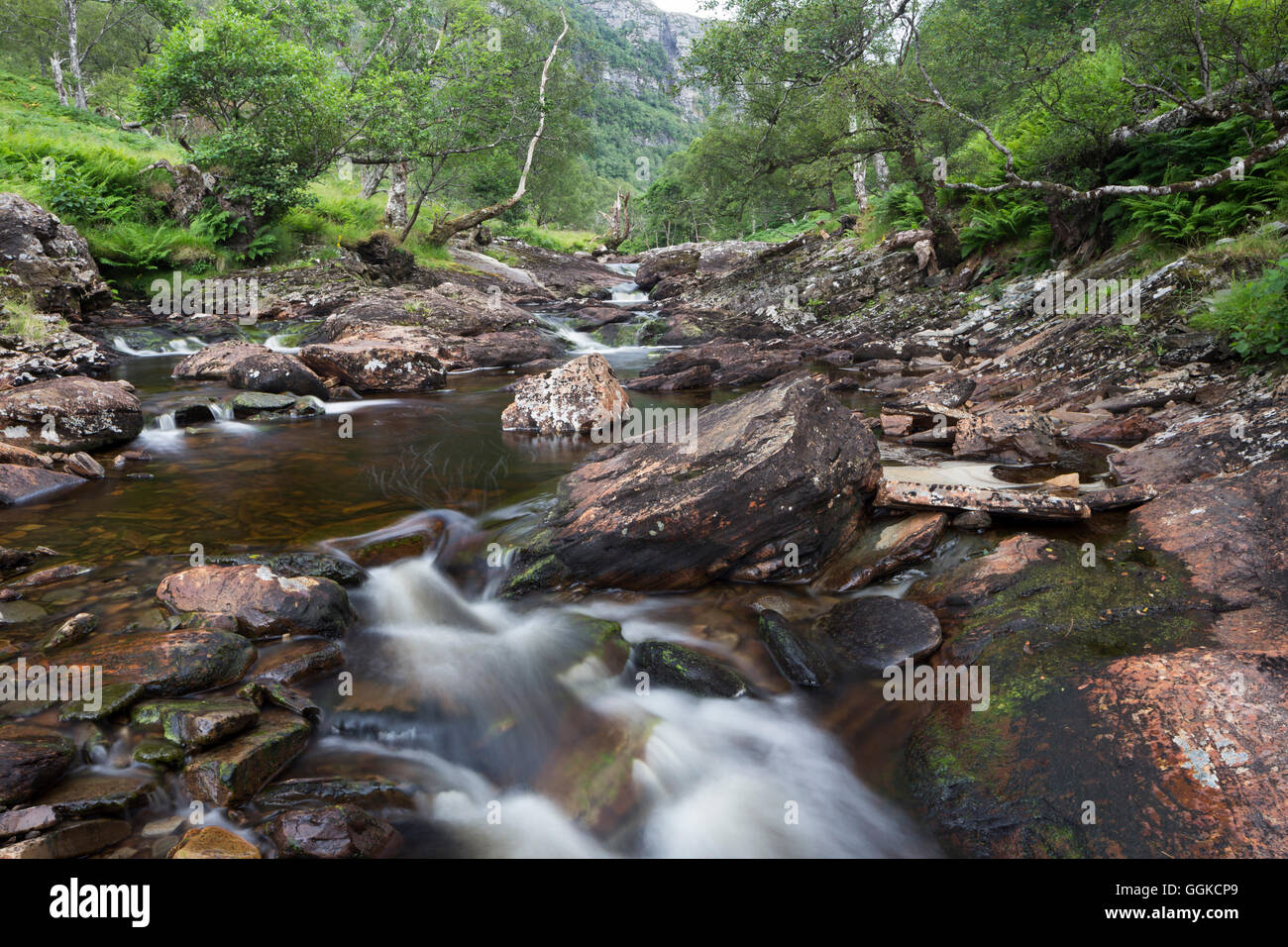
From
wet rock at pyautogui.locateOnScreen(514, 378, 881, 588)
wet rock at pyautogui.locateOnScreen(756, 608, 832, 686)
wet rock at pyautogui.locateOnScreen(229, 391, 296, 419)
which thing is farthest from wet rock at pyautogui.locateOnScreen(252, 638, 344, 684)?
wet rock at pyautogui.locateOnScreen(229, 391, 296, 419)

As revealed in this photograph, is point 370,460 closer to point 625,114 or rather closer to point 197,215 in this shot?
point 197,215

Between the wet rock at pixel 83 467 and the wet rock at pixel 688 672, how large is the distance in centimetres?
767

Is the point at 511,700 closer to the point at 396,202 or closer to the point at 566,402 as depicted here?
the point at 566,402

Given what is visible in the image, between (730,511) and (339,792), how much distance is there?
354 centimetres

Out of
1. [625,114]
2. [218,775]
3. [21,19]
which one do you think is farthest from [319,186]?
[625,114]

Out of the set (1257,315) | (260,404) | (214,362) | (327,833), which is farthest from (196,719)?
(214,362)

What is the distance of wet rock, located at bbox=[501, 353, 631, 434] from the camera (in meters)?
10.8

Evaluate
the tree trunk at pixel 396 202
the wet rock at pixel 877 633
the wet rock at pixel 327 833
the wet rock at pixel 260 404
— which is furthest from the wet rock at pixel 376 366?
the tree trunk at pixel 396 202

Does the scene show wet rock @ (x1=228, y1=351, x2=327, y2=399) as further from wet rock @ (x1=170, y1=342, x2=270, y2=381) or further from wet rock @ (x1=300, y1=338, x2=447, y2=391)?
wet rock @ (x1=300, y1=338, x2=447, y2=391)

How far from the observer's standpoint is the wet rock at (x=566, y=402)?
425 inches

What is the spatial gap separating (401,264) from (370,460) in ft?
54.1

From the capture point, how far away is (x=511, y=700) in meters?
4.66

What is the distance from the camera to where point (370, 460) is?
9.15 meters

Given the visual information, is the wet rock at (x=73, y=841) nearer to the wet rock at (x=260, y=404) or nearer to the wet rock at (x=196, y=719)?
the wet rock at (x=196, y=719)
